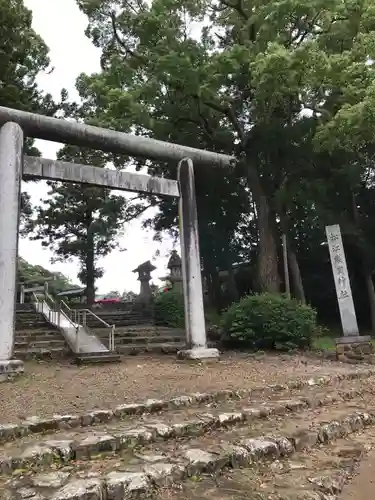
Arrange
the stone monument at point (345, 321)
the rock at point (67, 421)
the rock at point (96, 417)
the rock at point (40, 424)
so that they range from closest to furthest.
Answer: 1. the rock at point (40, 424)
2. the rock at point (67, 421)
3. the rock at point (96, 417)
4. the stone monument at point (345, 321)

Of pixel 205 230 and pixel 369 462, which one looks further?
pixel 205 230

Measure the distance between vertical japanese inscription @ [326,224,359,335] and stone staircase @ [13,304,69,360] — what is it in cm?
690

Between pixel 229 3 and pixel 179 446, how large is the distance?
46.9 feet

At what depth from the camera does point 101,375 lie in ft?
26.7

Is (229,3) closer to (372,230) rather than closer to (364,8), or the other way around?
(364,8)

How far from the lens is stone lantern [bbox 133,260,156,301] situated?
68.6ft

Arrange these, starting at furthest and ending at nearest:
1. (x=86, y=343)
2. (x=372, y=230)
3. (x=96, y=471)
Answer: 1. (x=372, y=230)
2. (x=86, y=343)
3. (x=96, y=471)

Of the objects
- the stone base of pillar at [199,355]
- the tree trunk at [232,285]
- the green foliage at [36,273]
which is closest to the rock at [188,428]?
the stone base of pillar at [199,355]

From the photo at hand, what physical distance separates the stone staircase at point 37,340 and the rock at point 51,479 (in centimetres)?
604

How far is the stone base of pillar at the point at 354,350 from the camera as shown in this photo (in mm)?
10320

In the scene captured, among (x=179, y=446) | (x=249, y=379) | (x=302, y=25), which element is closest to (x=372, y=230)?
(x=302, y=25)

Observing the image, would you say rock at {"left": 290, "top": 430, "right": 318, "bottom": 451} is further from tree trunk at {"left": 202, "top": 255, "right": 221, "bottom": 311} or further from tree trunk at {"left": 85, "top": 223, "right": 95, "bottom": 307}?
tree trunk at {"left": 85, "top": 223, "right": 95, "bottom": 307}

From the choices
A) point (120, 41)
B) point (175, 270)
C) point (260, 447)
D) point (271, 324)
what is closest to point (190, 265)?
point (271, 324)

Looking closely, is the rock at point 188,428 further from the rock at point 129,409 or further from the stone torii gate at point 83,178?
the stone torii gate at point 83,178
